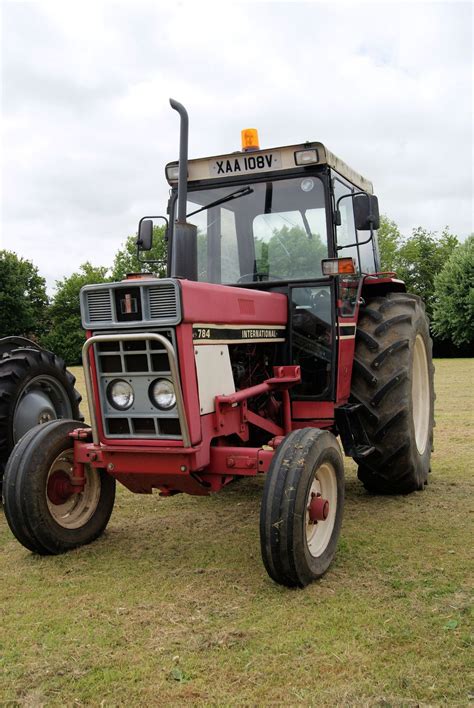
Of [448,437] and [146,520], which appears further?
[448,437]

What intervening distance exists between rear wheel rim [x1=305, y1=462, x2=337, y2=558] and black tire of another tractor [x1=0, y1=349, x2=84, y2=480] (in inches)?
107

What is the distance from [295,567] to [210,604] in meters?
0.46

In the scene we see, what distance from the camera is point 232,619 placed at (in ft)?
10.8

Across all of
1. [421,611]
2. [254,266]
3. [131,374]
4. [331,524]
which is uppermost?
[254,266]

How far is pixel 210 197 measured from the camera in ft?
17.6

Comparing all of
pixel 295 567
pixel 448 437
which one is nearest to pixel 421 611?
pixel 295 567

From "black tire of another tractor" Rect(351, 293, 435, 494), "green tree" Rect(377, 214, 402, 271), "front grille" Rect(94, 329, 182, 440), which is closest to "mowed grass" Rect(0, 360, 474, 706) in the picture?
"black tire of another tractor" Rect(351, 293, 435, 494)

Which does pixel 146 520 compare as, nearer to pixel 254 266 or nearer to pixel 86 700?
pixel 254 266

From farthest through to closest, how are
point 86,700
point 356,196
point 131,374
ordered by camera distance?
point 356,196
point 131,374
point 86,700

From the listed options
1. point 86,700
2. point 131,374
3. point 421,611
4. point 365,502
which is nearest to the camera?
point 86,700

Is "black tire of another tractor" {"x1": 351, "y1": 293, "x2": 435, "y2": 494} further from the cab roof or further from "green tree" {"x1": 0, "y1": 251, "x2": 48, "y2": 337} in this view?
"green tree" {"x1": 0, "y1": 251, "x2": 48, "y2": 337}

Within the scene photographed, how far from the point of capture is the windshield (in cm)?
515

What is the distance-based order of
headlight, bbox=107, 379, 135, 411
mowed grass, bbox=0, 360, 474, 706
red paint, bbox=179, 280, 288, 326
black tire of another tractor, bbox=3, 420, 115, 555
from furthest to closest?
1. black tire of another tractor, bbox=3, 420, 115, 555
2. headlight, bbox=107, 379, 135, 411
3. red paint, bbox=179, 280, 288, 326
4. mowed grass, bbox=0, 360, 474, 706

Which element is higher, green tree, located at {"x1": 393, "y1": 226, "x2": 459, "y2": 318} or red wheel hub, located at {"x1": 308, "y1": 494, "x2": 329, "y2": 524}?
green tree, located at {"x1": 393, "y1": 226, "x2": 459, "y2": 318}
